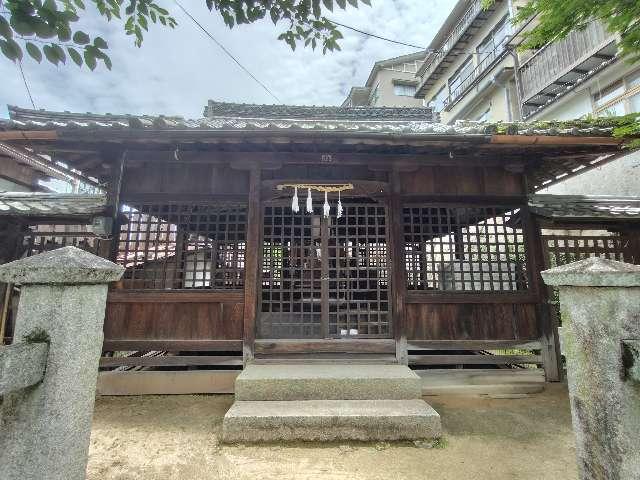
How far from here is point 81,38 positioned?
99.2 inches

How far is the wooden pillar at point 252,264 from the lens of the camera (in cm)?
602

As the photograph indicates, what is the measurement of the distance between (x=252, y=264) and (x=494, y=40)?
20.6 meters

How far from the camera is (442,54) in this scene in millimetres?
22438

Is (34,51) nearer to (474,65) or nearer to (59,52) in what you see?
(59,52)

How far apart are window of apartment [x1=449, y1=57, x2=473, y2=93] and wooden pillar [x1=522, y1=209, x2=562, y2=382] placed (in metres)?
19.0

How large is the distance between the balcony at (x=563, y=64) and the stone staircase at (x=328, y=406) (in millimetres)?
13145

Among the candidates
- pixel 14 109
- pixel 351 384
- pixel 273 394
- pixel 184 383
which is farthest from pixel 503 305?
pixel 14 109

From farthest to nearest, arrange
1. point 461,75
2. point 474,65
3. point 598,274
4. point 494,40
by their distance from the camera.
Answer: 1. point 461,75
2. point 474,65
3. point 494,40
4. point 598,274

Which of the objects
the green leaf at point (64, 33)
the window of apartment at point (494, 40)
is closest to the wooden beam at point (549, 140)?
the green leaf at point (64, 33)

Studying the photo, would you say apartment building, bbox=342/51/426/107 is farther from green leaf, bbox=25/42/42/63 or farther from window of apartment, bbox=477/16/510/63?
green leaf, bbox=25/42/42/63

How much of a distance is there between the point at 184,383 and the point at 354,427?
3.50m

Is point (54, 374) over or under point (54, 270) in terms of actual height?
under

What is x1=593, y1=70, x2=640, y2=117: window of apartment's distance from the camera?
10.2 meters

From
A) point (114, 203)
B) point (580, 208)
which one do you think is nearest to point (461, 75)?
point (580, 208)
